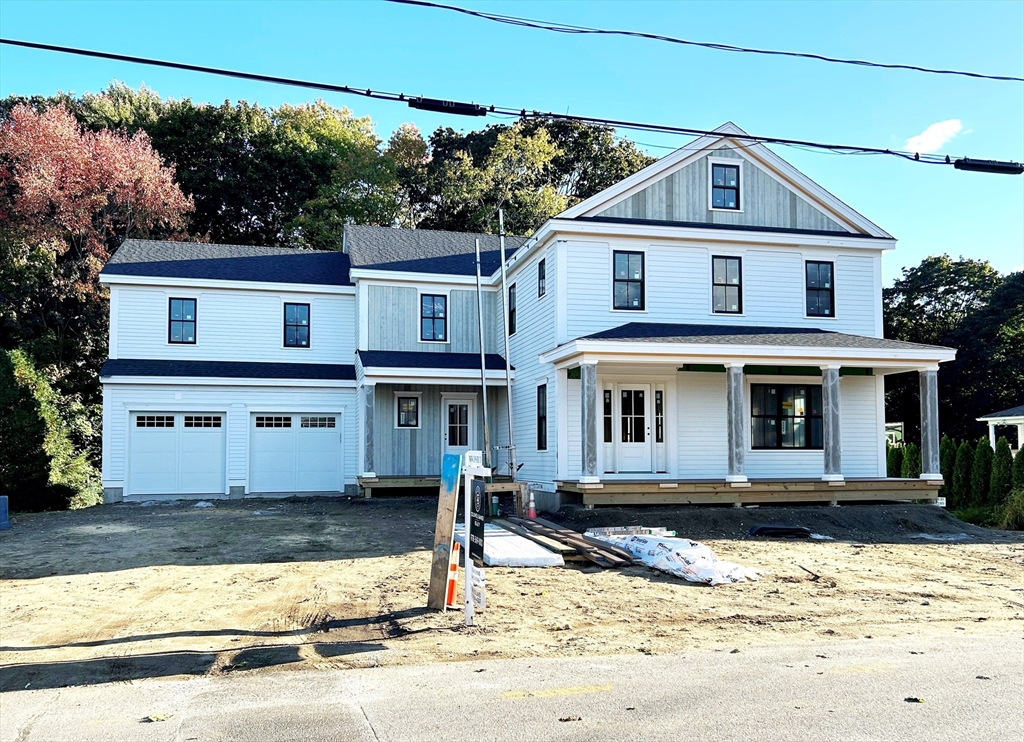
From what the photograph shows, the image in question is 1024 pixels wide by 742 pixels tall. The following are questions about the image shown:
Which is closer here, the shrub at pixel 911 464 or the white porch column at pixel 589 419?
the white porch column at pixel 589 419

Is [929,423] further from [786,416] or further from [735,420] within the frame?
[735,420]

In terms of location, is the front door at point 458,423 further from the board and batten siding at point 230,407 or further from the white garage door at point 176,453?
the white garage door at point 176,453

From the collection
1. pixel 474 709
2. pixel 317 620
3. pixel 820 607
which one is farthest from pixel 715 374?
pixel 474 709

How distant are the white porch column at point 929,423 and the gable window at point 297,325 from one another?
51.5 ft

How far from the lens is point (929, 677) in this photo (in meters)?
6.69

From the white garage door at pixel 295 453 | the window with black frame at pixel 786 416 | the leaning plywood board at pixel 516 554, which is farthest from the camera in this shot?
the white garage door at pixel 295 453

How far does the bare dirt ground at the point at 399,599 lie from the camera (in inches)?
307

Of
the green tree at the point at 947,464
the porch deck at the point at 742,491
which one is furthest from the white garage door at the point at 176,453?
the green tree at the point at 947,464

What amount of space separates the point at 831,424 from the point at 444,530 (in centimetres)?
1117

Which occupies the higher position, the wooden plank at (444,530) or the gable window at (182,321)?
the gable window at (182,321)

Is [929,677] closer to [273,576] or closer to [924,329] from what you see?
[273,576]

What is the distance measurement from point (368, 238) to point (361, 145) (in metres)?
19.3

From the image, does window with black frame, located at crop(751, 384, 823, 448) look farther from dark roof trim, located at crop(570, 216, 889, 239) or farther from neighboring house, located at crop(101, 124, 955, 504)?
dark roof trim, located at crop(570, 216, 889, 239)

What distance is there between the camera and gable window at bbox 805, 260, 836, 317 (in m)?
20.0
